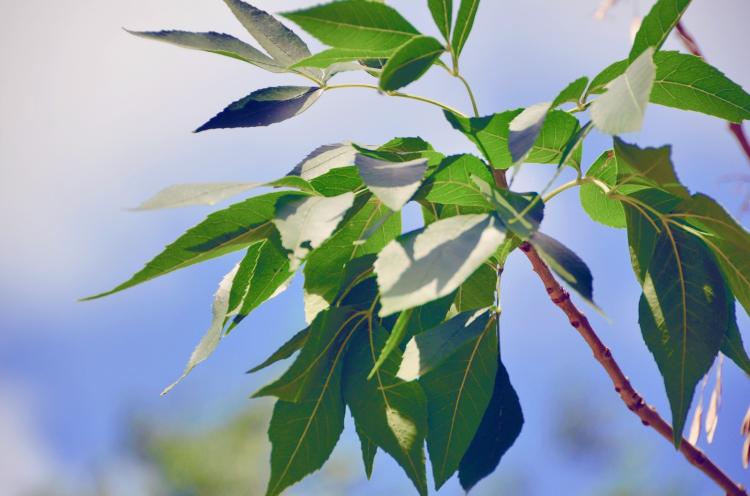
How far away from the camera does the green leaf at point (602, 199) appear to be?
2.21 ft

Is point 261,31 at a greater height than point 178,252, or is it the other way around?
point 261,31

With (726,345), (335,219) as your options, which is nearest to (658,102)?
(726,345)

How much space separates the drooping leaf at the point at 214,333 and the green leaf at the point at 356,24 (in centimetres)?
22

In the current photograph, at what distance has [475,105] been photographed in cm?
64

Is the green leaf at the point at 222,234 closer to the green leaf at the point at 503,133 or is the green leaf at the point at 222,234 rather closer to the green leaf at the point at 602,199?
the green leaf at the point at 503,133

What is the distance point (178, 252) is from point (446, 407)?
238 millimetres

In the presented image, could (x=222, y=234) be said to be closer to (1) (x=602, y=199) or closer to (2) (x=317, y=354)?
(2) (x=317, y=354)

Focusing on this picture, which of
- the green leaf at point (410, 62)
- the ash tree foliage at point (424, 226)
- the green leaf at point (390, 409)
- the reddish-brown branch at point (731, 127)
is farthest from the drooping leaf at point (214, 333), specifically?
the reddish-brown branch at point (731, 127)

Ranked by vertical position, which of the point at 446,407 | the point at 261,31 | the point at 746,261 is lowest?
the point at 446,407

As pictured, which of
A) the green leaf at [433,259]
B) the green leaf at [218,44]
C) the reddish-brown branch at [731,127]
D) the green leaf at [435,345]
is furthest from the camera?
the reddish-brown branch at [731,127]

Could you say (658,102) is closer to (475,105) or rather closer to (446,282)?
(475,105)

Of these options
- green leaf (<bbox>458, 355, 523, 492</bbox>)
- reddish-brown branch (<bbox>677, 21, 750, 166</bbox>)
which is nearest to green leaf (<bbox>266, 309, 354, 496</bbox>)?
green leaf (<bbox>458, 355, 523, 492</bbox>)

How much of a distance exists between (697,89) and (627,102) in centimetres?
20

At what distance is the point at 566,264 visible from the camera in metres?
0.47
